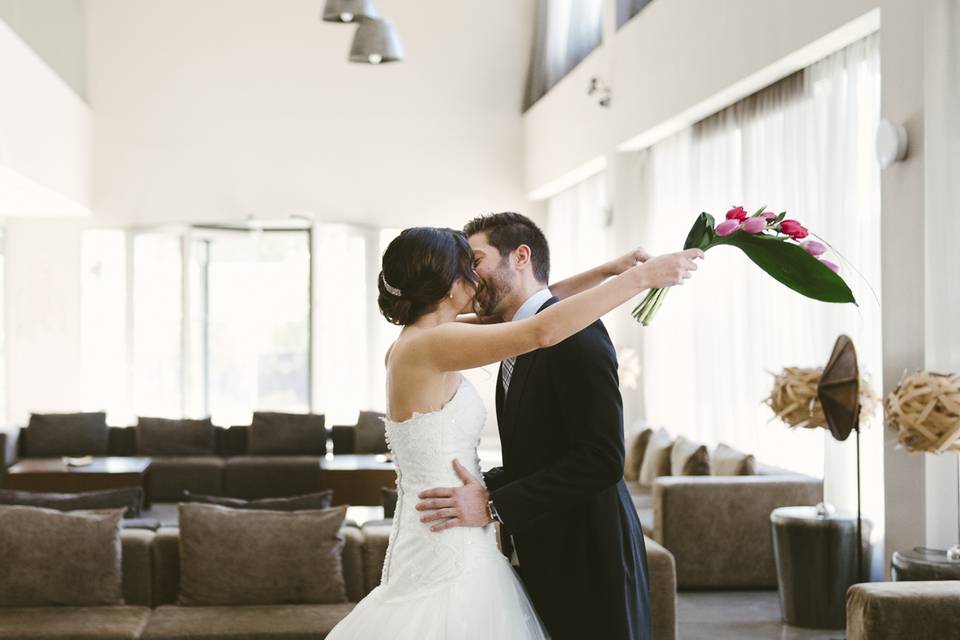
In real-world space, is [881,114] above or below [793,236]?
above

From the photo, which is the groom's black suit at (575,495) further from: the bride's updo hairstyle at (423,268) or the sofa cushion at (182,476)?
the sofa cushion at (182,476)

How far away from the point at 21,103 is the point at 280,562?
6.95m

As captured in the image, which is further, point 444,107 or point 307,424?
point 444,107

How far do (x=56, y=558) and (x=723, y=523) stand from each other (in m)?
3.76

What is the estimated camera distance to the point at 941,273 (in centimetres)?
488

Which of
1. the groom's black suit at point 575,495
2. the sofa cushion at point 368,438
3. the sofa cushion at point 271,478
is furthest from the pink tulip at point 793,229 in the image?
the sofa cushion at point 368,438

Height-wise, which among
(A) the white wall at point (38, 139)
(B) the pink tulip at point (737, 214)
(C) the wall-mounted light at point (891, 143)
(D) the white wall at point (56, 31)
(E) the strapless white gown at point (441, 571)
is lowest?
(E) the strapless white gown at point (441, 571)

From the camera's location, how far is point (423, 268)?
237 cm

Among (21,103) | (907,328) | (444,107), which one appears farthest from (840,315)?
(444,107)

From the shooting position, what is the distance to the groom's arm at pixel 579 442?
2332mm

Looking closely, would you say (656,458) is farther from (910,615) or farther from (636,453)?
(910,615)

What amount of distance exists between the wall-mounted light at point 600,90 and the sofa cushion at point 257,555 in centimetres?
655

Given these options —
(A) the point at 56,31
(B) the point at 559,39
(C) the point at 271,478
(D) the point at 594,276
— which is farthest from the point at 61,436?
(D) the point at 594,276

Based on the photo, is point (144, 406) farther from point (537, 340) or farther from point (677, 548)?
point (537, 340)
